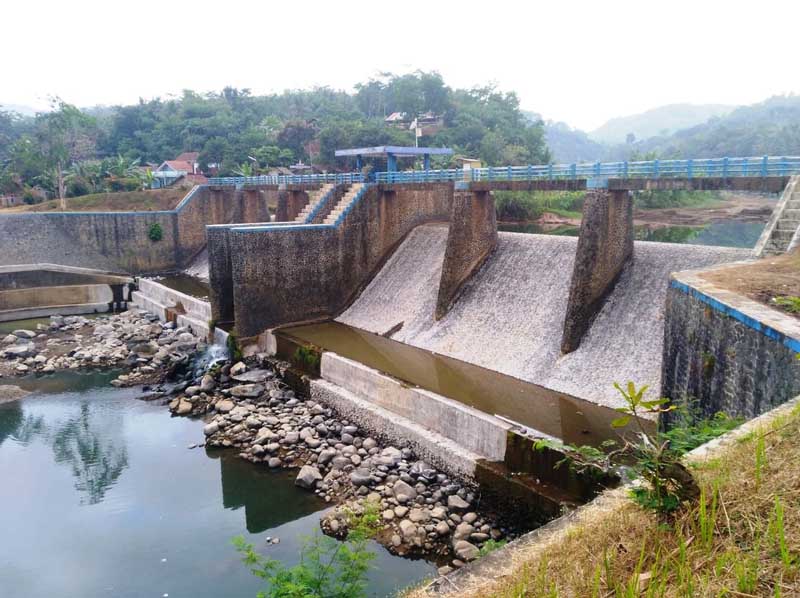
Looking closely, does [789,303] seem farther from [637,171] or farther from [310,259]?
[310,259]

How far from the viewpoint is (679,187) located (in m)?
13.9

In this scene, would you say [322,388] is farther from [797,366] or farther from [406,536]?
[797,366]

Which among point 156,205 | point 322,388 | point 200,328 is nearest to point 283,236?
point 200,328

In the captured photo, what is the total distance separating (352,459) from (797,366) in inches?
333

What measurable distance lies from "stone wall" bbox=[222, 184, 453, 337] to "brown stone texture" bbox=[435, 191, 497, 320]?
7.32 ft

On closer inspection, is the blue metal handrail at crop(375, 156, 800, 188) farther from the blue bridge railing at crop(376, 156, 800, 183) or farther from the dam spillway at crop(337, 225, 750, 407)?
the dam spillway at crop(337, 225, 750, 407)

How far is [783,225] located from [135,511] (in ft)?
43.7

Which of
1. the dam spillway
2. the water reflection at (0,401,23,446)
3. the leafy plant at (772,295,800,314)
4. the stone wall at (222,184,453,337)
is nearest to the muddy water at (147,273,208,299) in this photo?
the stone wall at (222,184,453,337)

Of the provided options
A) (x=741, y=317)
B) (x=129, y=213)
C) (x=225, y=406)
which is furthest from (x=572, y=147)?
(x=741, y=317)

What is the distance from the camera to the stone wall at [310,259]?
62.4ft

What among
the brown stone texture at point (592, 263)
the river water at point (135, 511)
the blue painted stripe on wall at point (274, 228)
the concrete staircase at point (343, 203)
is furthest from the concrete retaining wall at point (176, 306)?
the brown stone texture at point (592, 263)

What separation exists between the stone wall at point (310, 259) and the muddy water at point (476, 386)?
1.08 m

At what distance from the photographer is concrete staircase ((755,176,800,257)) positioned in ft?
38.9

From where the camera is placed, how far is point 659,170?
14344 mm
